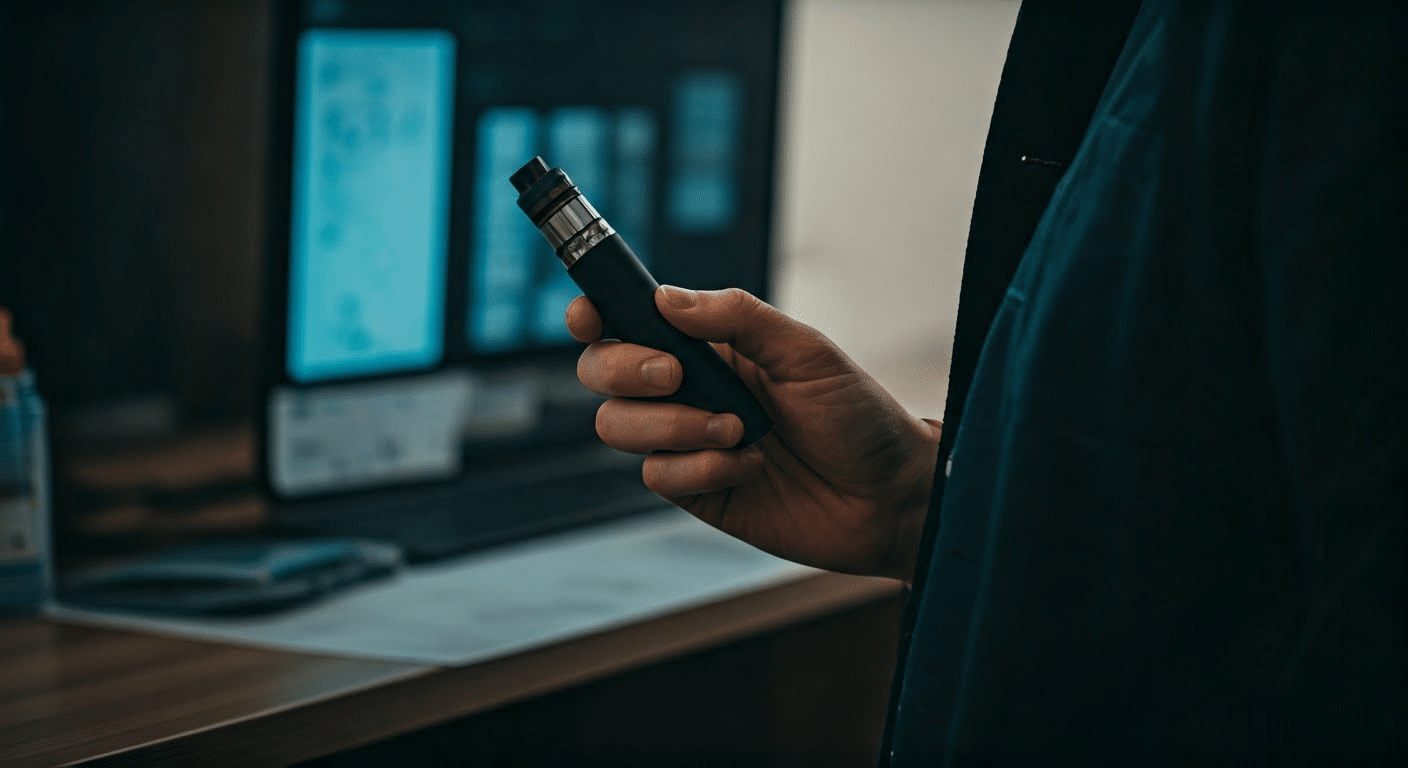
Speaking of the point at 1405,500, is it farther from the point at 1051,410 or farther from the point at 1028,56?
the point at 1028,56

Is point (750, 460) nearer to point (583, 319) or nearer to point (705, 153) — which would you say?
point (583, 319)

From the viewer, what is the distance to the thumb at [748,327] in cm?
77

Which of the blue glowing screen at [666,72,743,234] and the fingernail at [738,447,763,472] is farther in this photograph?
the blue glowing screen at [666,72,743,234]

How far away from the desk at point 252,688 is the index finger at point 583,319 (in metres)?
0.27

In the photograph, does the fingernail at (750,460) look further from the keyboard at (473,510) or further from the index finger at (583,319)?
the keyboard at (473,510)

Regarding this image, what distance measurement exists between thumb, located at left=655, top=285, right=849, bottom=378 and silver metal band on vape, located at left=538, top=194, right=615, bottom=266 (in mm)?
52

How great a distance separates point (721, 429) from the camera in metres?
0.78

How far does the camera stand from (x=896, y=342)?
2242 mm

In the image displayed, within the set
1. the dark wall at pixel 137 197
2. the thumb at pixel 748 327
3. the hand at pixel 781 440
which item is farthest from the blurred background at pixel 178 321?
the thumb at pixel 748 327

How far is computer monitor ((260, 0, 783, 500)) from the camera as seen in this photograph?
1.24 m

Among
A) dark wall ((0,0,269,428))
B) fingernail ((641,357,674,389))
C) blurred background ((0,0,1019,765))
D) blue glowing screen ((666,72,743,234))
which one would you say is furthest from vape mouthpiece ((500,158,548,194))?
blue glowing screen ((666,72,743,234))

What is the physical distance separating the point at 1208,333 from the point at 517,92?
103cm

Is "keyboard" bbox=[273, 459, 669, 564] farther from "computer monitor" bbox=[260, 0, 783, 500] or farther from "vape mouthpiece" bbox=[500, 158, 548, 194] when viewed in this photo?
"vape mouthpiece" bbox=[500, 158, 548, 194]

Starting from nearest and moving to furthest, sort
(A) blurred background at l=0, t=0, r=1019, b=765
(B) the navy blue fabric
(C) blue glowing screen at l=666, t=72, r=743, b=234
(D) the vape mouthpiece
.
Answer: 1. (B) the navy blue fabric
2. (D) the vape mouthpiece
3. (A) blurred background at l=0, t=0, r=1019, b=765
4. (C) blue glowing screen at l=666, t=72, r=743, b=234
